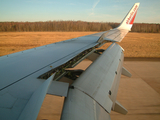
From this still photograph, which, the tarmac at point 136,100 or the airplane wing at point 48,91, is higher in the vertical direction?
the airplane wing at point 48,91

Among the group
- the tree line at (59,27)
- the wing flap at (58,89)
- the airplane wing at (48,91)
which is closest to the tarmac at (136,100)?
the airplane wing at (48,91)

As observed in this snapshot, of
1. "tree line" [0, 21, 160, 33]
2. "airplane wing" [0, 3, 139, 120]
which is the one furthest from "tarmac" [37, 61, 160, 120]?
"tree line" [0, 21, 160, 33]

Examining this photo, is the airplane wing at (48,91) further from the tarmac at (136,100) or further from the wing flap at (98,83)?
the tarmac at (136,100)

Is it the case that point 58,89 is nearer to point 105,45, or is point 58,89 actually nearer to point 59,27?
point 105,45

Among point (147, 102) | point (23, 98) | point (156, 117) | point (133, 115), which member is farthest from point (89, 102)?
point (147, 102)

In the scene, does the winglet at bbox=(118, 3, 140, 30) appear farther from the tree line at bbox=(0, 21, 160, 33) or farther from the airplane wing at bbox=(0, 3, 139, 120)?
the tree line at bbox=(0, 21, 160, 33)

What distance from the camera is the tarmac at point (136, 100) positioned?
289 cm

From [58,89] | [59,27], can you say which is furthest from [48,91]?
[59,27]

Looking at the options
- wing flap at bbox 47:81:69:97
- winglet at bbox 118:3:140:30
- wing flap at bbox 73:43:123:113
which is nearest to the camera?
wing flap at bbox 47:81:69:97

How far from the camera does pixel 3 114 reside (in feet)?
2.61

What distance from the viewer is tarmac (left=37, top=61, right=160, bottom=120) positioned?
2.89 meters

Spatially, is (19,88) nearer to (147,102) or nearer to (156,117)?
(156,117)

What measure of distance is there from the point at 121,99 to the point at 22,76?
3.09 m

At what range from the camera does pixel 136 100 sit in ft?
11.3
